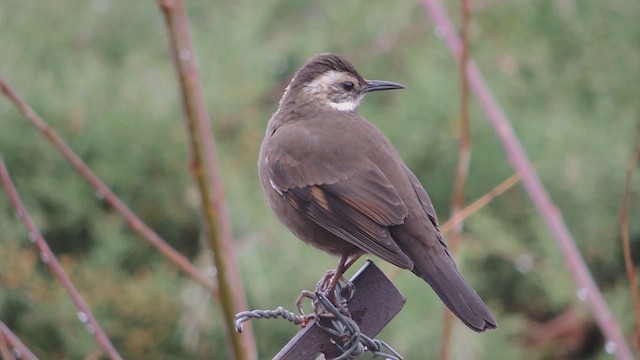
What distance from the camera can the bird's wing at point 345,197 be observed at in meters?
3.10

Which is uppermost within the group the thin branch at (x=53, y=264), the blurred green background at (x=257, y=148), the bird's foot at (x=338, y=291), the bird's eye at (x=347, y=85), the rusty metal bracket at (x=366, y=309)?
the blurred green background at (x=257, y=148)

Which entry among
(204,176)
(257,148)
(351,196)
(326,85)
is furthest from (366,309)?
(257,148)

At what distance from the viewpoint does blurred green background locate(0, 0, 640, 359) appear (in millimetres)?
4824

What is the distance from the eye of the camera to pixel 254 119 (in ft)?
Result: 18.1

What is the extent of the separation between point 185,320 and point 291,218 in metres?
1.57

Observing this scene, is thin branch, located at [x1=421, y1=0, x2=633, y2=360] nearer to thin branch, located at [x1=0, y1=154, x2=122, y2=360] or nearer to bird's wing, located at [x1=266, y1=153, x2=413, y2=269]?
bird's wing, located at [x1=266, y1=153, x2=413, y2=269]

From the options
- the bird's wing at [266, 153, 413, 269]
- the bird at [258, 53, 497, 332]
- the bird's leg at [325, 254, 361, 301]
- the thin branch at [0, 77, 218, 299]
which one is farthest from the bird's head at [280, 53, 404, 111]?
the thin branch at [0, 77, 218, 299]

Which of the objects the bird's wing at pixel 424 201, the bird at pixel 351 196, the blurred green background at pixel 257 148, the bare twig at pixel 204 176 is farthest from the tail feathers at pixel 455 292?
the blurred green background at pixel 257 148

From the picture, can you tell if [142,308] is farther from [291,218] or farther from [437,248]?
[437,248]

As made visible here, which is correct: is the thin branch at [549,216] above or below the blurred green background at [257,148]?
below

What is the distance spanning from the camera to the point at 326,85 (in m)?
3.80

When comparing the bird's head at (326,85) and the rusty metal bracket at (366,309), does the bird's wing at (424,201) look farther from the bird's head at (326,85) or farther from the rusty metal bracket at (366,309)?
the rusty metal bracket at (366,309)

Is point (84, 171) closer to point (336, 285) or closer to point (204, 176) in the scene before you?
point (204, 176)

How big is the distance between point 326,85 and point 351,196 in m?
0.68
